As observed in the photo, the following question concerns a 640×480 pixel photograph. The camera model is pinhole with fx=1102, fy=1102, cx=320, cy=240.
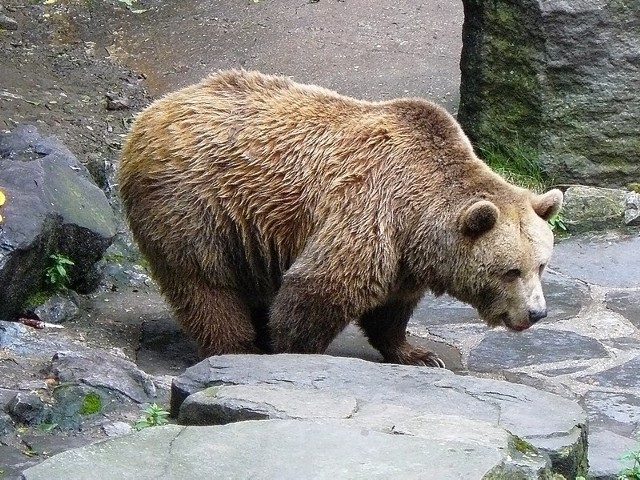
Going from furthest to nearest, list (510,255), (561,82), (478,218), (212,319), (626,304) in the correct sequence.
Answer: (561,82) < (626,304) < (212,319) < (510,255) < (478,218)

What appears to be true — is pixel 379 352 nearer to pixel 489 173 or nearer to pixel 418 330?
pixel 418 330

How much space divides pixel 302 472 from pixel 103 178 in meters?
5.07

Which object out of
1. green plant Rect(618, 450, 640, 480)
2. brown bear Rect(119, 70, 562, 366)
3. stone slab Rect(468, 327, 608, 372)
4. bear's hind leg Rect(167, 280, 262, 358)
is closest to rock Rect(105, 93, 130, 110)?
brown bear Rect(119, 70, 562, 366)

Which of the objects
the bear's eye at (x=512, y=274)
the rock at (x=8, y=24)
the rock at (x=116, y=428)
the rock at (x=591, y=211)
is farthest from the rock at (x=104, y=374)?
the rock at (x=8, y=24)

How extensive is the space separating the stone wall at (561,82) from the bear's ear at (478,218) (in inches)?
132

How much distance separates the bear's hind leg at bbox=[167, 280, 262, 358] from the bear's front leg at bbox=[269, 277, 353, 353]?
12.7 inches

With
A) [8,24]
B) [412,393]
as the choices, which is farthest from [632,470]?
[8,24]

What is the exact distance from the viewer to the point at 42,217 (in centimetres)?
657

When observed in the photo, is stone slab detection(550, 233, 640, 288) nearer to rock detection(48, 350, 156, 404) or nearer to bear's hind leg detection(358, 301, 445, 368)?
bear's hind leg detection(358, 301, 445, 368)

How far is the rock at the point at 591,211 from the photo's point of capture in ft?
28.2

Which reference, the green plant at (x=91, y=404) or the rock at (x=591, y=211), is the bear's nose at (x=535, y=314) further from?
the rock at (x=591, y=211)

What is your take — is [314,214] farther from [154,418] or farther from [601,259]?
[601,259]

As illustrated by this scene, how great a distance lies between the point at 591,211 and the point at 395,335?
274 centimetres

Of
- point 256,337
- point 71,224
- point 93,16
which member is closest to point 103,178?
point 71,224
